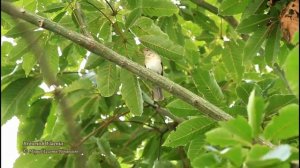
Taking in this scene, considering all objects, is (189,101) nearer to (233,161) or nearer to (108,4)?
(233,161)

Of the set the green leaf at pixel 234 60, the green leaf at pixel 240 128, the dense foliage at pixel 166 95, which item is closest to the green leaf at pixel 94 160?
the dense foliage at pixel 166 95

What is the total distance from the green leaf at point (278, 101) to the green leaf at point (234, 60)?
3.55 ft

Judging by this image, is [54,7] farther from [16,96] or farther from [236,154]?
[236,154]

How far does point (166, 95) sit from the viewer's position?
2.67m

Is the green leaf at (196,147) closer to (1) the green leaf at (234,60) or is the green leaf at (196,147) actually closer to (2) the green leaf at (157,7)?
(2) the green leaf at (157,7)

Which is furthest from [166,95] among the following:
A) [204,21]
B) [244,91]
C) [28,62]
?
[244,91]

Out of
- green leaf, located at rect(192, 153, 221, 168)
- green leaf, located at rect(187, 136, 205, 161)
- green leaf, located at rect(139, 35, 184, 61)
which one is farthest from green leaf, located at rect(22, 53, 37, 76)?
green leaf, located at rect(192, 153, 221, 168)

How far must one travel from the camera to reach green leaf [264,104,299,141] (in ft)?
3.18

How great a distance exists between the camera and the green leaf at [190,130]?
156cm

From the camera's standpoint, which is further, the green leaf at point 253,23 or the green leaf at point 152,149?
the green leaf at point 152,149

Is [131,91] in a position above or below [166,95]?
below

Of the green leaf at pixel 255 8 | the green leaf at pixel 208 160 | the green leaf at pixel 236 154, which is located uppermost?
the green leaf at pixel 255 8

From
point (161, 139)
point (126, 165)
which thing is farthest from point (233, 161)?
point (126, 165)

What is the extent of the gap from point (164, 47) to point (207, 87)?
0.26 meters
